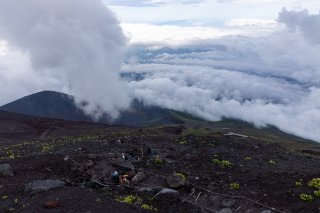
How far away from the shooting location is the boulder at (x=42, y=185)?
83.9ft

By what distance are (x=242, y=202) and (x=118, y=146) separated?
50.4ft

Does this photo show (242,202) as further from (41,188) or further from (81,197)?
(41,188)

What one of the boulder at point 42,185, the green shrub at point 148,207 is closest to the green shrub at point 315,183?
the green shrub at point 148,207

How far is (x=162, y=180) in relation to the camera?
1092 inches

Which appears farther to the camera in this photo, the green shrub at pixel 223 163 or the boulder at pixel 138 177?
the green shrub at pixel 223 163

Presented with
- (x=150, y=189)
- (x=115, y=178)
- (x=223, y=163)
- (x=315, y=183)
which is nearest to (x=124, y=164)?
(x=115, y=178)

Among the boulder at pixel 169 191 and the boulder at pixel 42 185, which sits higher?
the boulder at pixel 42 185

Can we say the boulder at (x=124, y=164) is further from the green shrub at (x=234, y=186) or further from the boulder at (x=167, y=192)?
the green shrub at (x=234, y=186)

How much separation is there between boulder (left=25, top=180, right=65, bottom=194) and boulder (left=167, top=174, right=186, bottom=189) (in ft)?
20.3

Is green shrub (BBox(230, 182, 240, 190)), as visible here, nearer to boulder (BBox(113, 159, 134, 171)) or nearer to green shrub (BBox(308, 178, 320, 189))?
green shrub (BBox(308, 178, 320, 189))

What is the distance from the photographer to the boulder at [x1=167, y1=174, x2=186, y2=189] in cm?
2658

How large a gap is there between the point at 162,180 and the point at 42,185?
23.0ft

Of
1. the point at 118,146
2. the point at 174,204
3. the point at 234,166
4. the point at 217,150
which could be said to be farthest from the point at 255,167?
the point at 118,146

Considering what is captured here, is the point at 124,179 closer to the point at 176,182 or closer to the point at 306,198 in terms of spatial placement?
the point at 176,182
